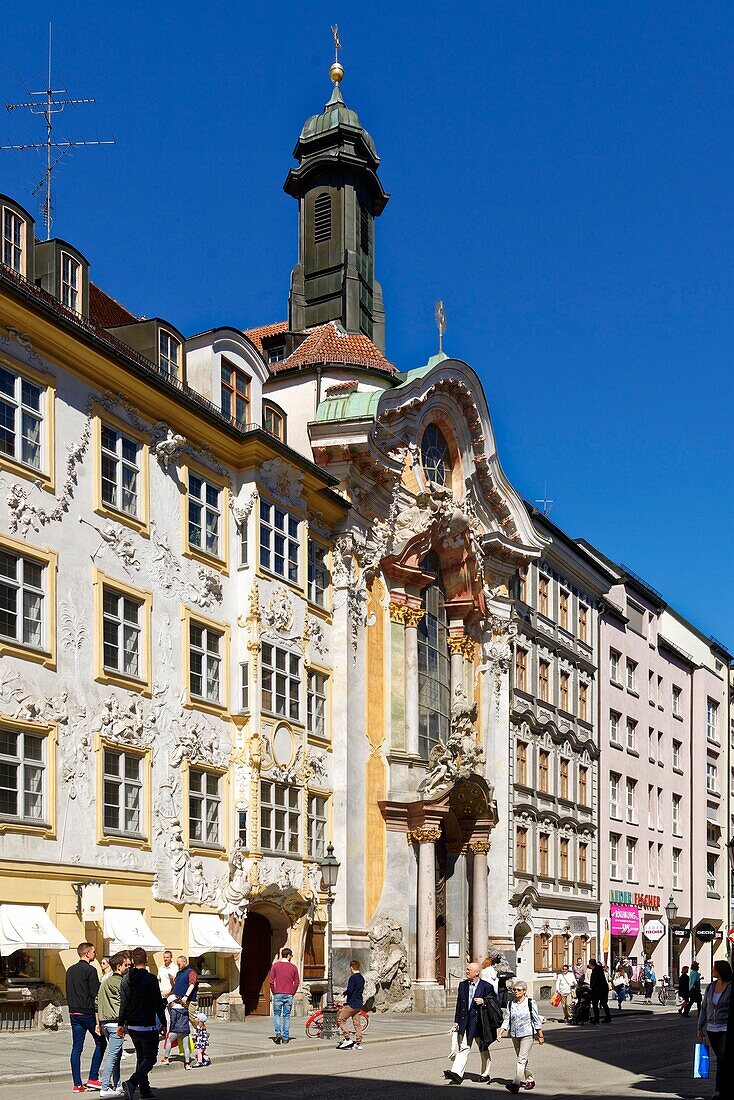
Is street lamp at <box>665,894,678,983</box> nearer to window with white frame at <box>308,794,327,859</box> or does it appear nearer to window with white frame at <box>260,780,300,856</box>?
window with white frame at <box>308,794,327,859</box>

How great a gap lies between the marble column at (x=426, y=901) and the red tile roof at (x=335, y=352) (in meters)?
15.9

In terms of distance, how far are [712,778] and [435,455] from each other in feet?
141

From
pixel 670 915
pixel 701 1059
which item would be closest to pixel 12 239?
pixel 701 1059

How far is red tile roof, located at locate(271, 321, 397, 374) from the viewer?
5334cm

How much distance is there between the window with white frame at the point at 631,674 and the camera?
7575 cm

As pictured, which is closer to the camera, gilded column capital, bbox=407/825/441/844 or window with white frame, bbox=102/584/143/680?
window with white frame, bbox=102/584/143/680

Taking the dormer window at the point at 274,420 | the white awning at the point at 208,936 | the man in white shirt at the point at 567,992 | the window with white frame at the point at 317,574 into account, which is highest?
the dormer window at the point at 274,420

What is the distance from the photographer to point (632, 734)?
248 feet

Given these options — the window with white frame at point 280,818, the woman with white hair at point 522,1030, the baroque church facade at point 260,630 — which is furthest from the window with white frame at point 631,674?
the woman with white hair at point 522,1030

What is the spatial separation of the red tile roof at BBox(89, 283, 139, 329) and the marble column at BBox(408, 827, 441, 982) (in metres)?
18.6

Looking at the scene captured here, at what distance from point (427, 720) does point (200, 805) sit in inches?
613

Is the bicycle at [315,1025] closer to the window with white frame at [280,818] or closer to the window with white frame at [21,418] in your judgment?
the window with white frame at [280,818]

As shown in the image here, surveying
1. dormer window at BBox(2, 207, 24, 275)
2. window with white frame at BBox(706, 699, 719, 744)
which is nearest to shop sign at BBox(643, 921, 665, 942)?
window with white frame at BBox(706, 699, 719, 744)

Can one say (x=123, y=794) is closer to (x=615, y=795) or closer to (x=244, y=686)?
(x=244, y=686)
